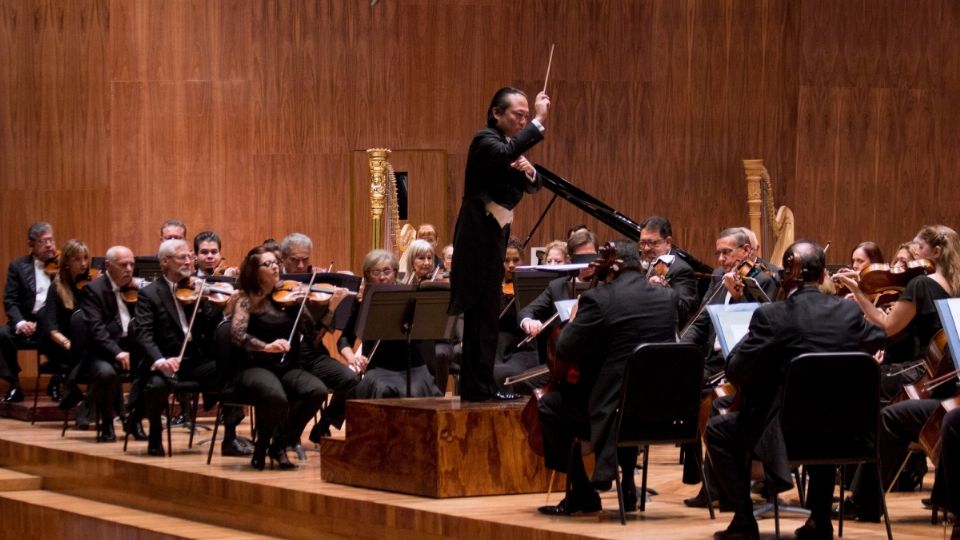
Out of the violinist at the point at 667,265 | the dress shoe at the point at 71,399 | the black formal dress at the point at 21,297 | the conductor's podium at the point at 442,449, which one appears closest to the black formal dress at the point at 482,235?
the conductor's podium at the point at 442,449

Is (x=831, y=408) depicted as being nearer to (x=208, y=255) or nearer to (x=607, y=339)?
(x=607, y=339)

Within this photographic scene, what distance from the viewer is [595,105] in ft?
39.1

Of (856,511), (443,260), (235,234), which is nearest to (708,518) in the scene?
(856,511)

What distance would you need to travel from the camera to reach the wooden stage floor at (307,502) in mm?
5617

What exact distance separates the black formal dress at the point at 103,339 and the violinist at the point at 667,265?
293 cm

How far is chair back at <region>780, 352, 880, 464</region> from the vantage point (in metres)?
5.10

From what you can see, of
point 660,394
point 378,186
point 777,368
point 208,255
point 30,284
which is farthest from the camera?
point 378,186

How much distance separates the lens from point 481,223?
6148 mm

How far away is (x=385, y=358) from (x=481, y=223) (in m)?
1.86

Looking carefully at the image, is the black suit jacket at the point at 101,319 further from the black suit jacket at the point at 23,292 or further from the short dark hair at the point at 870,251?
the short dark hair at the point at 870,251

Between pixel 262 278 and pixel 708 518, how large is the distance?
2.63 meters

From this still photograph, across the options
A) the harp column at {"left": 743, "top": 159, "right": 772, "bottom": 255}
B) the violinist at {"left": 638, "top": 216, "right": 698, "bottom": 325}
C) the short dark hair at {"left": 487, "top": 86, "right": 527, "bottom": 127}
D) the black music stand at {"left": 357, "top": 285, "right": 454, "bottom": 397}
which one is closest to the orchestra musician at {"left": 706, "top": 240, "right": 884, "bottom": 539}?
the short dark hair at {"left": 487, "top": 86, "right": 527, "bottom": 127}

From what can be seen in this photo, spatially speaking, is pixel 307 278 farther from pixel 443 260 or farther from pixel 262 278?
pixel 443 260

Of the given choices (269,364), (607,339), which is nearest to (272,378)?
(269,364)
